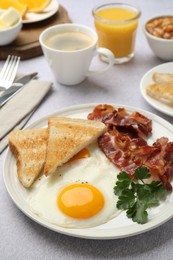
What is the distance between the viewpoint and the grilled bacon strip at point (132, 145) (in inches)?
58.0

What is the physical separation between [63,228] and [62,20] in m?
1.65

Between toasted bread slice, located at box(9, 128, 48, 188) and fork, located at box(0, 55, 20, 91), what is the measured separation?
0.46 metres

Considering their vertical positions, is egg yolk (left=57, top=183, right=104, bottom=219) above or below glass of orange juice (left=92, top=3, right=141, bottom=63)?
above

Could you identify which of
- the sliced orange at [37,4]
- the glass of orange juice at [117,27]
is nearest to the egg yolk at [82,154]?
the glass of orange juice at [117,27]

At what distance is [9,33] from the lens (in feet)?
7.50

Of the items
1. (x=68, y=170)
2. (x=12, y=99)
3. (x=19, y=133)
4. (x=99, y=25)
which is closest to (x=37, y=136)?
(x=19, y=133)

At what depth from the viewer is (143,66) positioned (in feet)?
7.52

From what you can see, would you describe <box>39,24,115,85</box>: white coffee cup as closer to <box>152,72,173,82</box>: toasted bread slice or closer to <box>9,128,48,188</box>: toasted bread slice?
<box>152,72,173,82</box>: toasted bread slice

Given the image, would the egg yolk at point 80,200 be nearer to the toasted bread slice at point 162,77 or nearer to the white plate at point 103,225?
the white plate at point 103,225

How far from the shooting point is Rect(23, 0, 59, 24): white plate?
2547 millimetres

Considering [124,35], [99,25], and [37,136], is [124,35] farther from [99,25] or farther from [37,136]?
[37,136]

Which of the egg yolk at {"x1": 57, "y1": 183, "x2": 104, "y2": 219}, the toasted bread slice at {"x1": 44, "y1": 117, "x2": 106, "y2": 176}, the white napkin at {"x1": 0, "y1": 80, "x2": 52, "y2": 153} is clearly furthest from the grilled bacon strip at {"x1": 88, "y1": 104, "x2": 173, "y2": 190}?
the white napkin at {"x1": 0, "y1": 80, "x2": 52, "y2": 153}

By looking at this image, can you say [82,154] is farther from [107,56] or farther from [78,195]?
[107,56]

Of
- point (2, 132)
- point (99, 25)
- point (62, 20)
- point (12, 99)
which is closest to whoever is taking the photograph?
point (2, 132)
